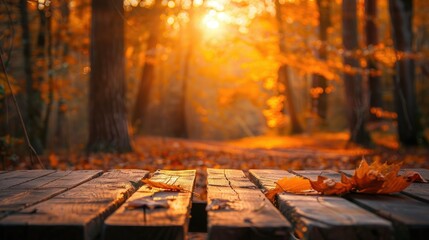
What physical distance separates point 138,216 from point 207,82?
114ft

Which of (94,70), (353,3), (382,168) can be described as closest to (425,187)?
(382,168)

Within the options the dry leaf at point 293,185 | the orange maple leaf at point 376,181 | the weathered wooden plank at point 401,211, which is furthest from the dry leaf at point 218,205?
the orange maple leaf at point 376,181

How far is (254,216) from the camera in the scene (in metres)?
2.00

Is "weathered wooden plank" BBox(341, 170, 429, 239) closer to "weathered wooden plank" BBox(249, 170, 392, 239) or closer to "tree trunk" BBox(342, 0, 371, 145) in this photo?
"weathered wooden plank" BBox(249, 170, 392, 239)

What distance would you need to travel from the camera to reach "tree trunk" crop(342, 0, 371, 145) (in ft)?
44.4

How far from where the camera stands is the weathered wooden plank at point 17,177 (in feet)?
9.78

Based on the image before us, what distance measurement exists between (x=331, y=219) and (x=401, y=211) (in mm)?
441

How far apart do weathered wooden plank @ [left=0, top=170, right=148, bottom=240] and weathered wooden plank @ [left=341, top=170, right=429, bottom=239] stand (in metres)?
1.24

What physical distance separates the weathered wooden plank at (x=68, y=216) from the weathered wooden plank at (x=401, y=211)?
4.06 feet

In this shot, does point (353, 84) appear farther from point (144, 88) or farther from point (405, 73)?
point (144, 88)

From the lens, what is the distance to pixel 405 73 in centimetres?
1262

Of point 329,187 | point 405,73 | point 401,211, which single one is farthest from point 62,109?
point 401,211

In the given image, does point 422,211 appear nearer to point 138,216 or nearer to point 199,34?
point 138,216

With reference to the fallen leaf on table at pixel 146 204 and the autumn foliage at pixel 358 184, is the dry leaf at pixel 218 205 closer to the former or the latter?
the fallen leaf on table at pixel 146 204
